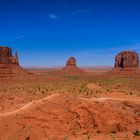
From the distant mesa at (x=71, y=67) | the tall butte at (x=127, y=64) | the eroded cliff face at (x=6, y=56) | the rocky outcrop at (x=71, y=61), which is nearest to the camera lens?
the eroded cliff face at (x=6, y=56)

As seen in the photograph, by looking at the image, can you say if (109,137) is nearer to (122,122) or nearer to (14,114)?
(122,122)

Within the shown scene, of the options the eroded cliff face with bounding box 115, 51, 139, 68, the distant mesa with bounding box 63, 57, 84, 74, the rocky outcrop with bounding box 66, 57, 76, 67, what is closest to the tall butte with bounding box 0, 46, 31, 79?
the eroded cliff face with bounding box 115, 51, 139, 68

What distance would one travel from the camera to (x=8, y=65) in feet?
311

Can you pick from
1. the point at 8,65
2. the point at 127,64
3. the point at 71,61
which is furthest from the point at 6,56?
the point at 71,61

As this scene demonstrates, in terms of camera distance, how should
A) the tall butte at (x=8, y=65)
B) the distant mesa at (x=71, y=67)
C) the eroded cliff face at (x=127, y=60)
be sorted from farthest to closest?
the distant mesa at (x=71, y=67) → the eroded cliff face at (x=127, y=60) → the tall butte at (x=8, y=65)

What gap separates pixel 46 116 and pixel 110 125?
9.97m

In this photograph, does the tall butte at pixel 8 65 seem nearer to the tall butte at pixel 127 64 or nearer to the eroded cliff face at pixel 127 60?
the tall butte at pixel 127 64

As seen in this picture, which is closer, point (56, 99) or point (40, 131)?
point (40, 131)

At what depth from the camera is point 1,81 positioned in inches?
3332

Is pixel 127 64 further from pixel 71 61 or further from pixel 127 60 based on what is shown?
pixel 71 61

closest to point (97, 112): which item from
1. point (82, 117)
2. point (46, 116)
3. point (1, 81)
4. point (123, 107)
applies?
point (82, 117)

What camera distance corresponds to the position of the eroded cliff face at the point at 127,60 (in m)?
124

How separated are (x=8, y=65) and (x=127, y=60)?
197 feet

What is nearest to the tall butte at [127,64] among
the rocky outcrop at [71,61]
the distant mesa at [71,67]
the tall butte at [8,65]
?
the distant mesa at [71,67]
